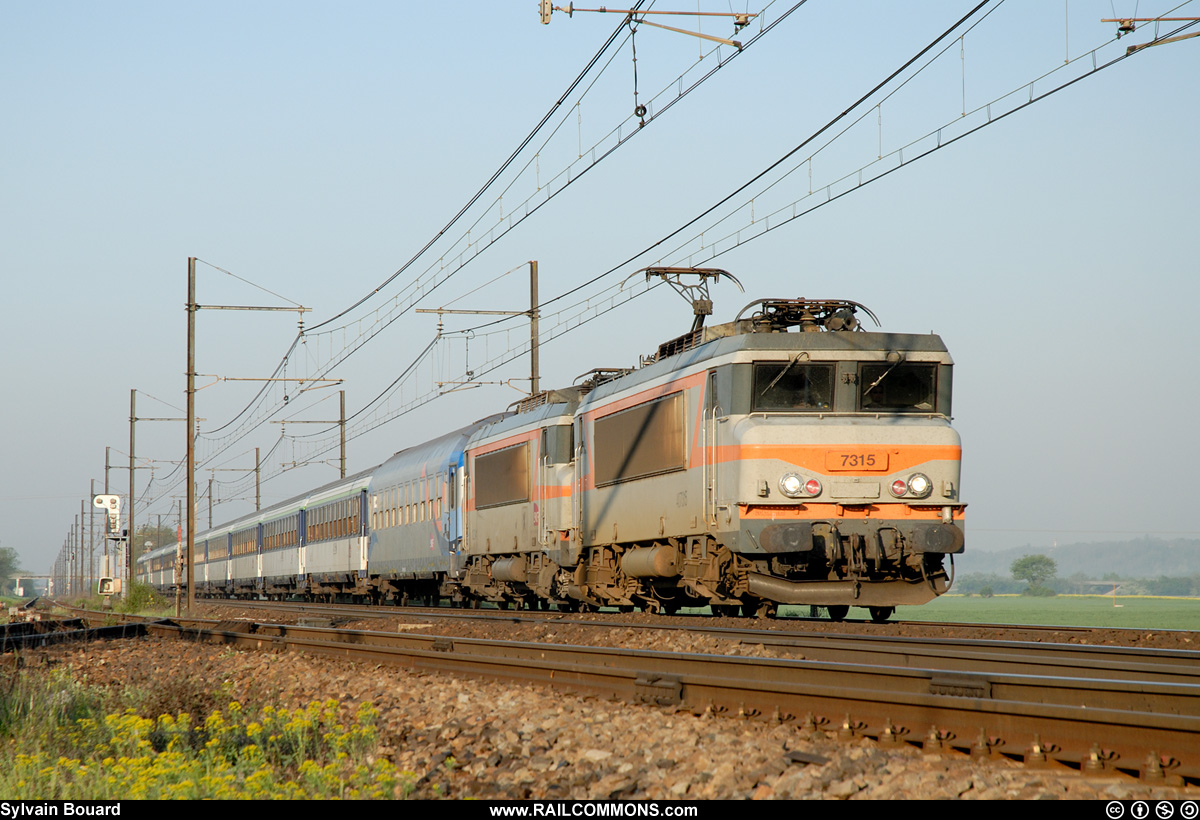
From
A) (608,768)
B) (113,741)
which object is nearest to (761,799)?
(608,768)

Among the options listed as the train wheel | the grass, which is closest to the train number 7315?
the train wheel

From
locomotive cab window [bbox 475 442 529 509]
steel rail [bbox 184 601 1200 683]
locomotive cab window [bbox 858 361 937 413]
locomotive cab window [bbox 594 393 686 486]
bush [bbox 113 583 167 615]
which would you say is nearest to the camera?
steel rail [bbox 184 601 1200 683]

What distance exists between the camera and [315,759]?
23.5 feet

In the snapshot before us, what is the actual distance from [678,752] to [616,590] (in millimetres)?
12404

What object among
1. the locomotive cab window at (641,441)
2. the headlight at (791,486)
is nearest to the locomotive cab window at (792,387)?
the headlight at (791,486)

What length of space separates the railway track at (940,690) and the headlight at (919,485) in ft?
9.98

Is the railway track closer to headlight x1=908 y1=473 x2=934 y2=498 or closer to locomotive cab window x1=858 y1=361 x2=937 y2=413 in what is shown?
headlight x1=908 y1=473 x2=934 y2=498

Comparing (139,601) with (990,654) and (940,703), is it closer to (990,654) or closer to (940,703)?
(990,654)

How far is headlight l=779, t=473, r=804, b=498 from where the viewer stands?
1415cm

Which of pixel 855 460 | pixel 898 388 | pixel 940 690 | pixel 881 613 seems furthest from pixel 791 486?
pixel 940 690

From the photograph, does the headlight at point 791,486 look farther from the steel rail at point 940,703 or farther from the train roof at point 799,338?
the steel rail at point 940,703

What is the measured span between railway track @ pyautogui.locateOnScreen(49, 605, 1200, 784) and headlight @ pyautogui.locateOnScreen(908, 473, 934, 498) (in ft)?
9.98

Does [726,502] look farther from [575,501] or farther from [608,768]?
[608,768]

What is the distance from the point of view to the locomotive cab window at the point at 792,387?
577 inches
